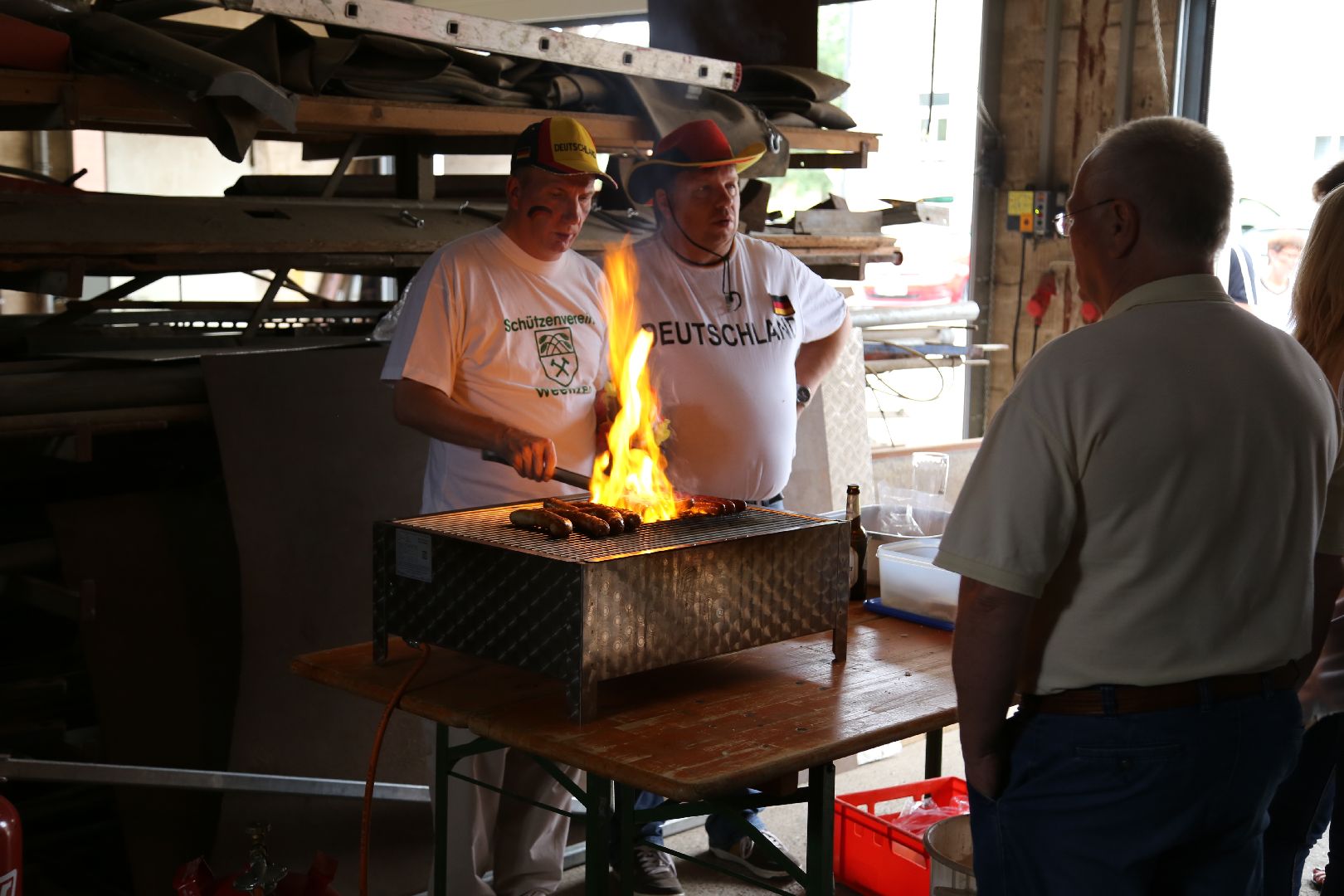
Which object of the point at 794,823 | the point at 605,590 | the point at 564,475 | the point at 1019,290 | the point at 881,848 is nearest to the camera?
the point at 605,590

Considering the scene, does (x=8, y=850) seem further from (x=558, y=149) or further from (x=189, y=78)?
(x=558, y=149)

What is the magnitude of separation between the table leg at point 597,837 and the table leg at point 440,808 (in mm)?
501

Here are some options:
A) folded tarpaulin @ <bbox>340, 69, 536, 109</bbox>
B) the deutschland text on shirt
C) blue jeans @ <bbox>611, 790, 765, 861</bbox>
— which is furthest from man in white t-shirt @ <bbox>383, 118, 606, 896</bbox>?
folded tarpaulin @ <bbox>340, 69, 536, 109</bbox>

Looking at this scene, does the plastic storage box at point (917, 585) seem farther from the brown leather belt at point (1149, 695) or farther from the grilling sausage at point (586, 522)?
the brown leather belt at point (1149, 695)

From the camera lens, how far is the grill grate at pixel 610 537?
7.60 ft

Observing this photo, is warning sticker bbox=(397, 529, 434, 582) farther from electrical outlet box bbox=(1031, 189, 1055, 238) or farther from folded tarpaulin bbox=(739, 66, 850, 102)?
electrical outlet box bbox=(1031, 189, 1055, 238)

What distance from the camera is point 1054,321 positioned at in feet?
23.3

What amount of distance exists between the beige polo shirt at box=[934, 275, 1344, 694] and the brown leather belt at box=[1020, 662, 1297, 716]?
0.02 meters

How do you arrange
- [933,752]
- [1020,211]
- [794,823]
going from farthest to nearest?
[1020,211], [794,823], [933,752]

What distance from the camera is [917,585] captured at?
2.97 metres

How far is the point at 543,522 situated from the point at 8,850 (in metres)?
1.30

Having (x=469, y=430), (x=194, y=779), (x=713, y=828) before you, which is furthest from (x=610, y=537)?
(x=713, y=828)

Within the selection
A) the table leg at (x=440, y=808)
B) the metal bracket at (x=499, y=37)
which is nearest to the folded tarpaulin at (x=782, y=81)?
the metal bracket at (x=499, y=37)

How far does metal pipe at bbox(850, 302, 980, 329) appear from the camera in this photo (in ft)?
20.7
